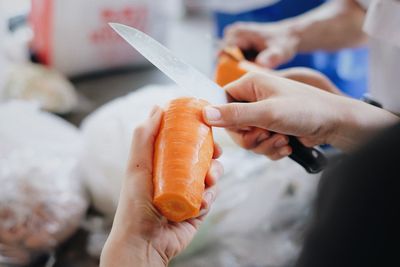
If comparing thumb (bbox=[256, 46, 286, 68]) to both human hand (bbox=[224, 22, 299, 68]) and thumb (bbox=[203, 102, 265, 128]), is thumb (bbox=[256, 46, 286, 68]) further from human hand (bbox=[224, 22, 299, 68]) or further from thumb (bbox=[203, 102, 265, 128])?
thumb (bbox=[203, 102, 265, 128])

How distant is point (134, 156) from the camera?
26.8 inches

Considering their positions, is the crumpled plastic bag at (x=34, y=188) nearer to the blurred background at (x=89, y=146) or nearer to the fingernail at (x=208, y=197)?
the blurred background at (x=89, y=146)

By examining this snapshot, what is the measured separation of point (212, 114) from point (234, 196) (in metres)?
0.46

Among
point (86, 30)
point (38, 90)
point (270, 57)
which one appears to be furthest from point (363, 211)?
point (86, 30)

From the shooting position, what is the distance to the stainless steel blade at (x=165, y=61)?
69 cm

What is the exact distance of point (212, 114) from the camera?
0.66m

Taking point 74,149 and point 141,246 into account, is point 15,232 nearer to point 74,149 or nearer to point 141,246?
point 74,149

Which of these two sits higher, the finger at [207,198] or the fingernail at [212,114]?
the fingernail at [212,114]

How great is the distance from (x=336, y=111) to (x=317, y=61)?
81 cm

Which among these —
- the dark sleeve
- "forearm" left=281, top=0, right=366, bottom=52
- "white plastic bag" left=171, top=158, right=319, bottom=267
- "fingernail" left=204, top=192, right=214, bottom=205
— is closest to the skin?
"forearm" left=281, top=0, right=366, bottom=52

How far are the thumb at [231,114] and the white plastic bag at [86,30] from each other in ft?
3.21

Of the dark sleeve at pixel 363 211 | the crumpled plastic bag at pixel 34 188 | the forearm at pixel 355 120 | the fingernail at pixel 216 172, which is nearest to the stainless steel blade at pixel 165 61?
the fingernail at pixel 216 172

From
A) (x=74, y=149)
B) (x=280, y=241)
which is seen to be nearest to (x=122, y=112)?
(x=74, y=149)

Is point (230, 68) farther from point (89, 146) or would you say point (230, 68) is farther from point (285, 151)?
point (89, 146)
